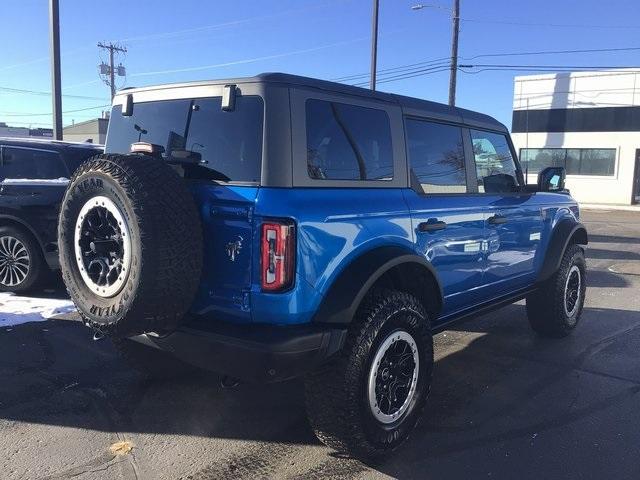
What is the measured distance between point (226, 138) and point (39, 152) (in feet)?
16.0

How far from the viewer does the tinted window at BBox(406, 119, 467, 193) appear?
12.6 ft

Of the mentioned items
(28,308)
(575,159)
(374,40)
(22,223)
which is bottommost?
(28,308)

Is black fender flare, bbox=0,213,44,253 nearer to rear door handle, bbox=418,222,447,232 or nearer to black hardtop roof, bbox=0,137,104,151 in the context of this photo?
black hardtop roof, bbox=0,137,104,151

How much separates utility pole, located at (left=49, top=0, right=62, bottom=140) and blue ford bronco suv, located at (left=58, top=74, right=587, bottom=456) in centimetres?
869

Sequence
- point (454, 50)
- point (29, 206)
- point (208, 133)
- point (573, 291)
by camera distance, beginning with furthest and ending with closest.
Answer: point (454, 50) → point (29, 206) → point (573, 291) → point (208, 133)

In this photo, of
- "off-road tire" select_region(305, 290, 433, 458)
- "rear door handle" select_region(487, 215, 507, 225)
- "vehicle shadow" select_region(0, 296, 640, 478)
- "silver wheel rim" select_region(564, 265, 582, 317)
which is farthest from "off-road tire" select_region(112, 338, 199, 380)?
"silver wheel rim" select_region(564, 265, 582, 317)

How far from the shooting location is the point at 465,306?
438 centimetres

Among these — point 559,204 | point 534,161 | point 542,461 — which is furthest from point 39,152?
point 534,161

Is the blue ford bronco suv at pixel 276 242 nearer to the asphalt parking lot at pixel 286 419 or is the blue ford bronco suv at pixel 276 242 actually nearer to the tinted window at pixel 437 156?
the tinted window at pixel 437 156

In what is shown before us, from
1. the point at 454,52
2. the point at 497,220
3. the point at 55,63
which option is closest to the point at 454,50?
the point at 454,52

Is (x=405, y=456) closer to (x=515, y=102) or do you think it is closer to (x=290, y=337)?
(x=290, y=337)

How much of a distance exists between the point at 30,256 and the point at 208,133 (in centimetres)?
459

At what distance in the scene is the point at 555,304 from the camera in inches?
217

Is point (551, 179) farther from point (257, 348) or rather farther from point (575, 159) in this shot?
point (575, 159)
